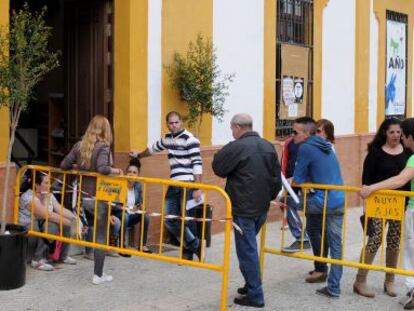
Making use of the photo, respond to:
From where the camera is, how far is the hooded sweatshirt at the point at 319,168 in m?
6.96

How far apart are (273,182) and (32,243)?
9.75 feet

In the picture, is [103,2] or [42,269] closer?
[42,269]

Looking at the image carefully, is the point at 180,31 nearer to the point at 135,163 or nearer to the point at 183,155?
the point at 183,155

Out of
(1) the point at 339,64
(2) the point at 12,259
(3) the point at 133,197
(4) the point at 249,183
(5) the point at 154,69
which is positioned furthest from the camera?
(1) the point at 339,64

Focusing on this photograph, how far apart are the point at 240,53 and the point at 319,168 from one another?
400 centimetres

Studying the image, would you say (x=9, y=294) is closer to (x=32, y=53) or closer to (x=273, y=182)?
(x=32, y=53)

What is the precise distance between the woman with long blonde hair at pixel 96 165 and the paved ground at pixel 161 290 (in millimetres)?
315

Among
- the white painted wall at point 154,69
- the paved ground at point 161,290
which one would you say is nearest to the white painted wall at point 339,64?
the white painted wall at point 154,69

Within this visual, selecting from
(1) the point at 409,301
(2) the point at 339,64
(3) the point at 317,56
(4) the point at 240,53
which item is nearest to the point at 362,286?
(1) the point at 409,301

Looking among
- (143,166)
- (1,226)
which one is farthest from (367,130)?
(1,226)

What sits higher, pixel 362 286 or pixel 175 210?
pixel 175 210

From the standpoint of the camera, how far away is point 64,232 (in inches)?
301

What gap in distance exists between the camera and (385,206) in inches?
256

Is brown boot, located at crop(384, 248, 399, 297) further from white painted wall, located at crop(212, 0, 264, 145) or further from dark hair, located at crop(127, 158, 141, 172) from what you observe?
white painted wall, located at crop(212, 0, 264, 145)
